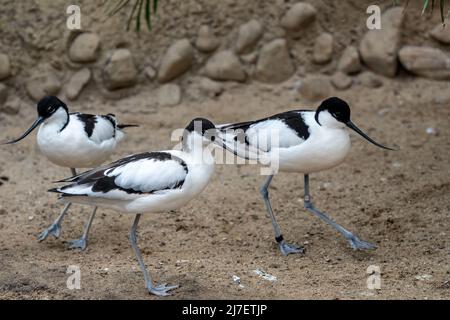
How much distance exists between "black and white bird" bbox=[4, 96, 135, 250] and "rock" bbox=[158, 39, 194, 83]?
2098mm

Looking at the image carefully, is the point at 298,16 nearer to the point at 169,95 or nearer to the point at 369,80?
the point at 369,80

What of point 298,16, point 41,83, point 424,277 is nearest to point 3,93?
point 41,83

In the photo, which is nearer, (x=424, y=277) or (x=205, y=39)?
(x=424, y=277)

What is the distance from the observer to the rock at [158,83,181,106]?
762cm

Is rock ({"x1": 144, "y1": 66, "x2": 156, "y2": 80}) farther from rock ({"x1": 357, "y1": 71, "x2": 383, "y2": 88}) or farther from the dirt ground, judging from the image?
rock ({"x1": 357, "y1": 71, "x2": 383, "y2": 88})

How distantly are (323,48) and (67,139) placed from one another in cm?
334

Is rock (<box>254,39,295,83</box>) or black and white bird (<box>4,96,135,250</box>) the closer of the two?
black and white bird (<box>4,96,135,250</box>)

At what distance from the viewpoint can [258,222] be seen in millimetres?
5871

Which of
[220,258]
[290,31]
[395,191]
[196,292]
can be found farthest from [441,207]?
[290,31]

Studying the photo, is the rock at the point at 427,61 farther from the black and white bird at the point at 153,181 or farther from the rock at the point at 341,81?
the black and white bird at the point at 153,181

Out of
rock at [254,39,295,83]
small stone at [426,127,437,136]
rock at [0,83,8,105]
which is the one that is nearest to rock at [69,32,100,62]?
rock at [0,83,8,105]

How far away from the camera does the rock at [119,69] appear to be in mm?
7543

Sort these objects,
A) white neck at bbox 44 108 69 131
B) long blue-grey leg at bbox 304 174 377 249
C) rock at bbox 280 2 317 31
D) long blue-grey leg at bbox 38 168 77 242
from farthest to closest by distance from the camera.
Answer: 1. rock at bbox 280 2 317 31
2. long blue-grey leg at bbox 38 168 77 242
3. white neck at bbox 44 108 69 131
4. long blue-grey leg at bbox 304 174 377 249

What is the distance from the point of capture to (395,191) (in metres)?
6.18
